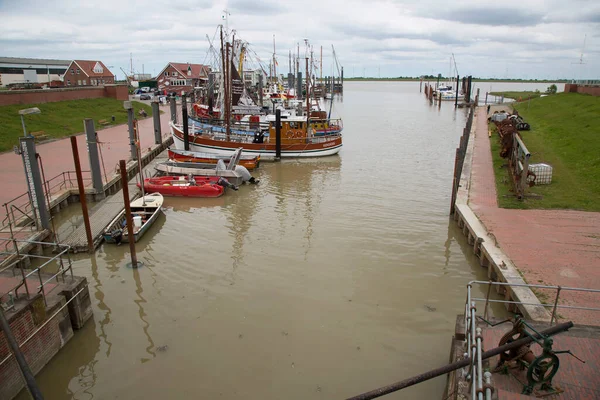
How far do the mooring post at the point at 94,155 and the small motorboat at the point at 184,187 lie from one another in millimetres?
2402

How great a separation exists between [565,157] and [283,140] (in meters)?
18.3

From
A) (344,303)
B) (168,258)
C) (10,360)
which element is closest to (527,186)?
(344,303)

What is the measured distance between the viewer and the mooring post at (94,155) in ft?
60.9

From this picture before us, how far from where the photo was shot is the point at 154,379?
8.69m

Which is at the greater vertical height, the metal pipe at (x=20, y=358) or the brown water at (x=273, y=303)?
the metal pipe at (x=20, y=358)

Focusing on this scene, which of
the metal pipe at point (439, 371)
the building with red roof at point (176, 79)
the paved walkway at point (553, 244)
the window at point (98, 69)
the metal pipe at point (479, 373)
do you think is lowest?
the paved walkway at point (553, 244)

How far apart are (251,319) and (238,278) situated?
2325mm

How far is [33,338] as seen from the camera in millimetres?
8633

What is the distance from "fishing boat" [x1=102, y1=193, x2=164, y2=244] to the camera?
49.6ft

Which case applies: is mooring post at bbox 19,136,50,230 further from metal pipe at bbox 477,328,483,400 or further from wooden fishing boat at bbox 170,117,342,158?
wooden fishing boat at bbox 170,117,342,158

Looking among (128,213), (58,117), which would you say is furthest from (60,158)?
(58,117)

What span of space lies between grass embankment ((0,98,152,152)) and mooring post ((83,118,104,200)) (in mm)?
10543

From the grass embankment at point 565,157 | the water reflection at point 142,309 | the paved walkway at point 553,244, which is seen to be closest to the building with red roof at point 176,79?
the grass embankment at point 565,157

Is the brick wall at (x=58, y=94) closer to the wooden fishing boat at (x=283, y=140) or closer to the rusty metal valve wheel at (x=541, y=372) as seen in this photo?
the wooden fishing boat at (x=283, y=140)
